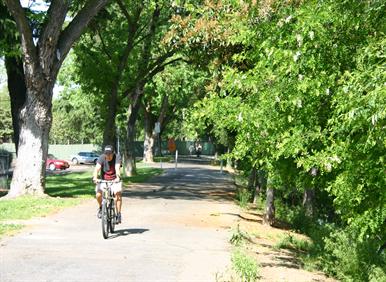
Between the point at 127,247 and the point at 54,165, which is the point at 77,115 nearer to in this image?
the point at 54,165

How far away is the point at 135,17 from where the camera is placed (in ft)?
93.1

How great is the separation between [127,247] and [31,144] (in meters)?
9.06

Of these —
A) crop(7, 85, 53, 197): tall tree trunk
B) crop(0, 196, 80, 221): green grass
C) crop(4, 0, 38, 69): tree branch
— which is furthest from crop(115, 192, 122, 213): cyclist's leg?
crop(4, 0, 38, 69): tree branch

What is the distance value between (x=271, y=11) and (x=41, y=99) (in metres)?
10.6

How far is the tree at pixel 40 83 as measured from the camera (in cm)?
1847

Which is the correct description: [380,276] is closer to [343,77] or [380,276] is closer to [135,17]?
[343,77]

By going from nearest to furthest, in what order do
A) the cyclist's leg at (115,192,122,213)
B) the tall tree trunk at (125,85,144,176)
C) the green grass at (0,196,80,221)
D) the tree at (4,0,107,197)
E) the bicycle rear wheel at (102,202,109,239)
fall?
the bicycle rear wheel at (102,202,109,239), the cyclist's leg at (115,192,122,213), the green grass at (0,196,80,221), the tree at (4,0,107,197), the tall tree trunk at (125,85,144,176)

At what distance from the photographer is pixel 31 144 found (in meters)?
18.9

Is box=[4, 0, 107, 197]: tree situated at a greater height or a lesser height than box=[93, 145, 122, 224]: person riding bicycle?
greater

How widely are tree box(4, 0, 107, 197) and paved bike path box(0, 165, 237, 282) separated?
226 cm

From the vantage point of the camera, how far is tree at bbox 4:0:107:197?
60.6ft

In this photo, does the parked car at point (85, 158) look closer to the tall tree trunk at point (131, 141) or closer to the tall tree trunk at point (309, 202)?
the tall tree trunk at point (131, 141)

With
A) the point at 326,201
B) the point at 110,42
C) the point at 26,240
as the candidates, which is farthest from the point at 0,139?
the point at 26,240

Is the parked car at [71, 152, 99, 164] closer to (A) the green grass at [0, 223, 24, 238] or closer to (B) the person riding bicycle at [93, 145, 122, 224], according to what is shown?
(A) the green grass at [0, 223, 24, 238]
